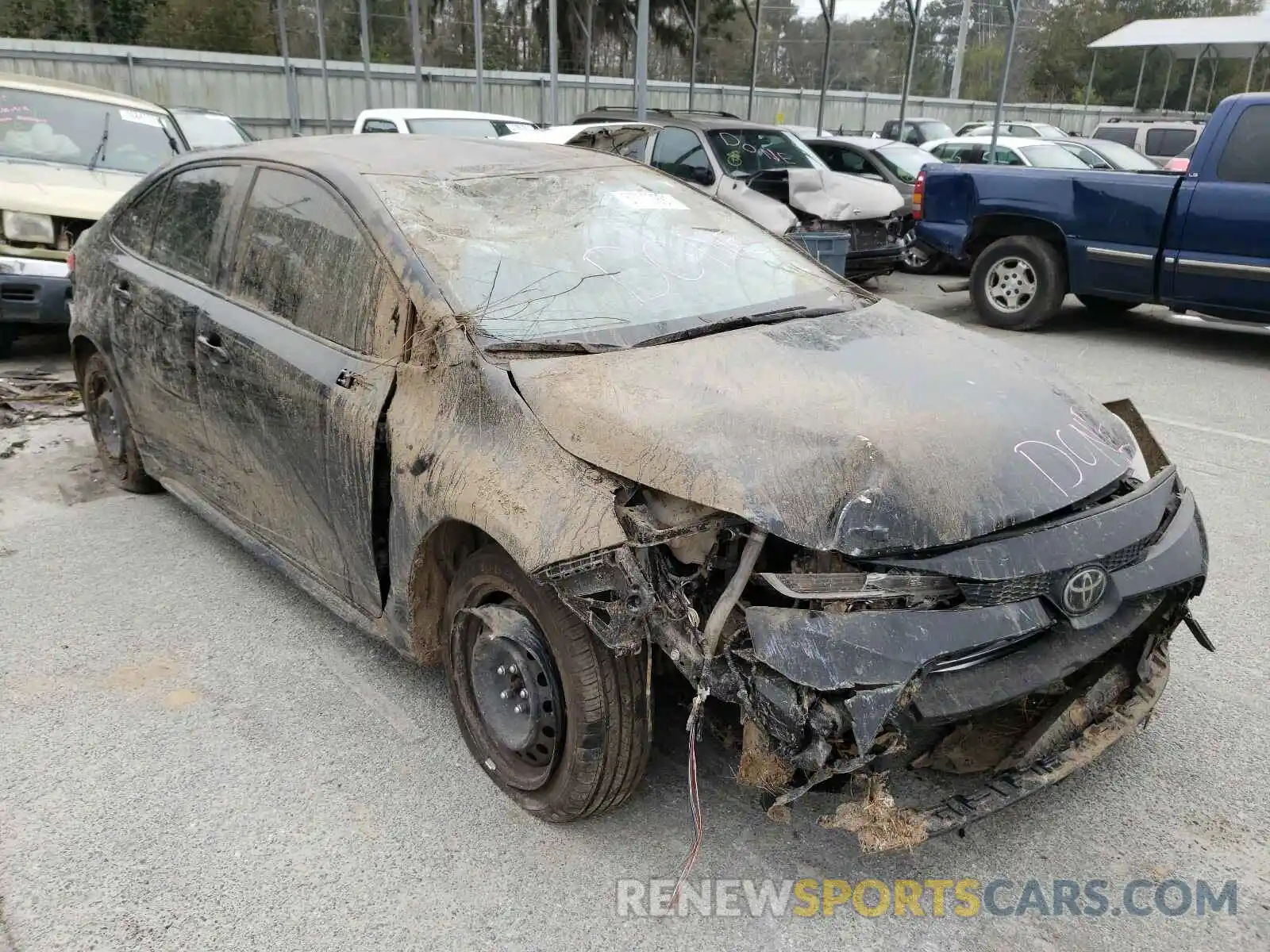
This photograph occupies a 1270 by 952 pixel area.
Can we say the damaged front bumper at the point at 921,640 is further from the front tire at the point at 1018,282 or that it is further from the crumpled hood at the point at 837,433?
the front tire at the point at 1018,282

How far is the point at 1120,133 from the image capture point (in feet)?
61.9

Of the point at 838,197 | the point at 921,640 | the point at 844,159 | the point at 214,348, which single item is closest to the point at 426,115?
the point at 838,197

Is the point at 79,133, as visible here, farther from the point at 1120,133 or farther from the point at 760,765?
the point at 1120,133

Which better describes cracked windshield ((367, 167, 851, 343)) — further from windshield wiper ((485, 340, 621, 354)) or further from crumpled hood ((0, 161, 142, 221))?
crumpled hood ((0, 161, 142, 221))

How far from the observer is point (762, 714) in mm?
2080

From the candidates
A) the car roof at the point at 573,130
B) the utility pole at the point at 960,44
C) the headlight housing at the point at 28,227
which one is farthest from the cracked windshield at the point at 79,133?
the utility pole at the point at 960,44

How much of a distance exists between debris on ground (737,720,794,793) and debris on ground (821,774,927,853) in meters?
0.17

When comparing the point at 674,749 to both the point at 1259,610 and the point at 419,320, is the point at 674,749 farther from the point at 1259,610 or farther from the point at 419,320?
the point at 1259,610

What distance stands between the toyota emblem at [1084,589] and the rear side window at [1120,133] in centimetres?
1923

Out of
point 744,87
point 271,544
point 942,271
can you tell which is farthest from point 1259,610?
point 744,87

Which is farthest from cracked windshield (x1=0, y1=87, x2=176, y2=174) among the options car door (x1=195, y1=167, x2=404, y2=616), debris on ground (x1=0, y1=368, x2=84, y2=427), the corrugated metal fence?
the corrugated metal fence

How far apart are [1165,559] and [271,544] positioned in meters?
2.93

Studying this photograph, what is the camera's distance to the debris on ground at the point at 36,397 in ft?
19.8

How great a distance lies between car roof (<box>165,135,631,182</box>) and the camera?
3.28 m
